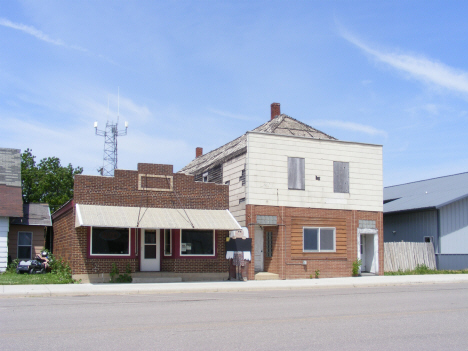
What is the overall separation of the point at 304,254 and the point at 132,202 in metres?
8.15

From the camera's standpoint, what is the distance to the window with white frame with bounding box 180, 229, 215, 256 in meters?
22.6

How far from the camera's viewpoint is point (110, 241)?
21594 mm

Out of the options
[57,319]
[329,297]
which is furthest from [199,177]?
[57,319]

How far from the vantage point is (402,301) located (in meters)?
14.4

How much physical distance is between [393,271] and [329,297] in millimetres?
13150

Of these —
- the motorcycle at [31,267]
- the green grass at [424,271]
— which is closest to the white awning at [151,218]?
the motorcycle at [31,267]

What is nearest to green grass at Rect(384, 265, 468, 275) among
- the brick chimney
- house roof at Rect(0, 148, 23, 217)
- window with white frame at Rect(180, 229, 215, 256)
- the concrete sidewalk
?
the concrete sidewalk

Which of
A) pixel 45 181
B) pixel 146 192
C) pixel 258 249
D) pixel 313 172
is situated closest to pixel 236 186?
pixel 258 249

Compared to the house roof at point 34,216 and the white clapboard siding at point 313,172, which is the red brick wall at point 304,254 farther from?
the house roof at point 34,216

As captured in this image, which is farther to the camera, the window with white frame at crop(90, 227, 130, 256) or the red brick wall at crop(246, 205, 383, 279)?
the red brick wall at crop(246, 205, 383, 279)

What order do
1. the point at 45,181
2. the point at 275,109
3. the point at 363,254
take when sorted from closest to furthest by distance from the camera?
the point at 363,254
the point at 275,109
the point at 45,181

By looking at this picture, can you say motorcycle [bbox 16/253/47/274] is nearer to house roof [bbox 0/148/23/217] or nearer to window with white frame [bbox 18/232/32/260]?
window with white frame [bbox 18/232/32/260]

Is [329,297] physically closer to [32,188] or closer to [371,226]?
[371,226]

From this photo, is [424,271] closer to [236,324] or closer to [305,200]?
[305,200]
